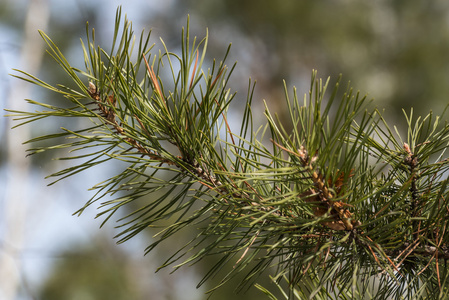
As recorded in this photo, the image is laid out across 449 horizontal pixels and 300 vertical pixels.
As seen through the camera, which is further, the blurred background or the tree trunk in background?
the tree trunk in background

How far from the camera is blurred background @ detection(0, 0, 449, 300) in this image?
321 cm

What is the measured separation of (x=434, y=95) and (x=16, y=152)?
332 cm

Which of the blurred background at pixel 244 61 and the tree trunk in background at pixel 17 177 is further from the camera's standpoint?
the tree trunk in background at pixel 17 177

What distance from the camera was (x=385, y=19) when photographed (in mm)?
3484

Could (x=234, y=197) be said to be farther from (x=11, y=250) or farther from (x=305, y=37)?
(x=305, y=37)

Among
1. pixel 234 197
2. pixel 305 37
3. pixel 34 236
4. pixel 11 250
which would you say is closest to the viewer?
pixel 234 197

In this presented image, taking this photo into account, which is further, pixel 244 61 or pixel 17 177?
pixel 17 177

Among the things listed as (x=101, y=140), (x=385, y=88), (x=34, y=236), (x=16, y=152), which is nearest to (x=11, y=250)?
(x=101, y=140)

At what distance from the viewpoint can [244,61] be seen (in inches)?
142

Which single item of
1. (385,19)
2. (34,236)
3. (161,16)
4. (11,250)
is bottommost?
(34,236)

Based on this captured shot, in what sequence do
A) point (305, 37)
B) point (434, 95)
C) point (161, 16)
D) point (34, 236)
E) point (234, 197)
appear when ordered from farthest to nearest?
point (34, 236) < point (161, 16) < point (305, 37) < point (434, 95) < point (234, 197)

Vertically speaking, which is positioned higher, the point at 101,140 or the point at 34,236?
the point at 101,140

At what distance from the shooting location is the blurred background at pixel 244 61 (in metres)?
3.21

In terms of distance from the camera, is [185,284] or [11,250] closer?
[11,250]
